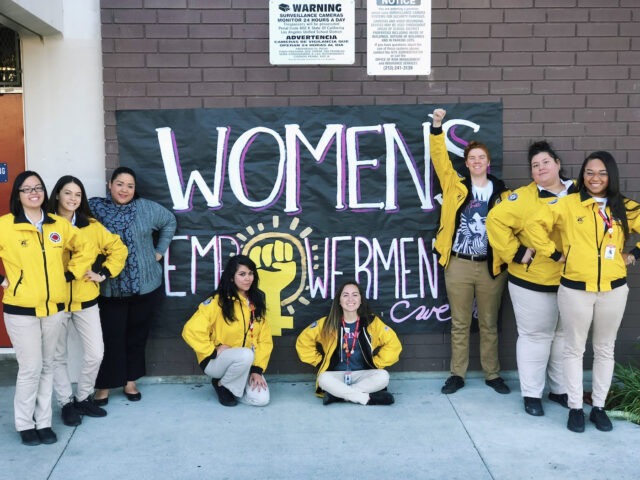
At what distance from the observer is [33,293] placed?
4.15 m

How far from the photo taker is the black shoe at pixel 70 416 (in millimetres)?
4578

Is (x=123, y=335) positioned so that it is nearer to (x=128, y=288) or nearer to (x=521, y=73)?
(x=128, y=288)

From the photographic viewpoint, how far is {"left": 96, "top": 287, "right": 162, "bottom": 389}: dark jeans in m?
4.95

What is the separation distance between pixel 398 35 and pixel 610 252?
222cm

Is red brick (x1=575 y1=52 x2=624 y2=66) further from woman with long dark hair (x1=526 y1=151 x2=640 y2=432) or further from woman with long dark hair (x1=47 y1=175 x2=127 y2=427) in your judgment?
woman with long dark hair (x1=47 y1=175 x2=127 y2=427)

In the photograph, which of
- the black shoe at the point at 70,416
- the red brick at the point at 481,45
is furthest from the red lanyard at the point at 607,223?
the black shoe at the point at 70,416

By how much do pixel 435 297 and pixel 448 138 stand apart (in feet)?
4.04

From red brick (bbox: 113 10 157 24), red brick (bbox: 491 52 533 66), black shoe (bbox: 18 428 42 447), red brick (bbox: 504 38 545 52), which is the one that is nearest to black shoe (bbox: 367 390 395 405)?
black shoe (bbox: 18 428 42 447)

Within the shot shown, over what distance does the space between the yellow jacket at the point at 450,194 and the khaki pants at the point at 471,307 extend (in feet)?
0.28

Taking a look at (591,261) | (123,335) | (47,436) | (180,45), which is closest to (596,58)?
(591,261)

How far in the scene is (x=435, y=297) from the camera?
5457 millimetres

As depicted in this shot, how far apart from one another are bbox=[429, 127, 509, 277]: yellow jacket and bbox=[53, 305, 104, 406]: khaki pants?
2504 millimetres

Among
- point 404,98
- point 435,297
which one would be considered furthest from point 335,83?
point 435,297

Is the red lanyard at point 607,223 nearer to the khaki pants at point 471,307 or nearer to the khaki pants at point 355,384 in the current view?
the khaki pants at point 471,307
